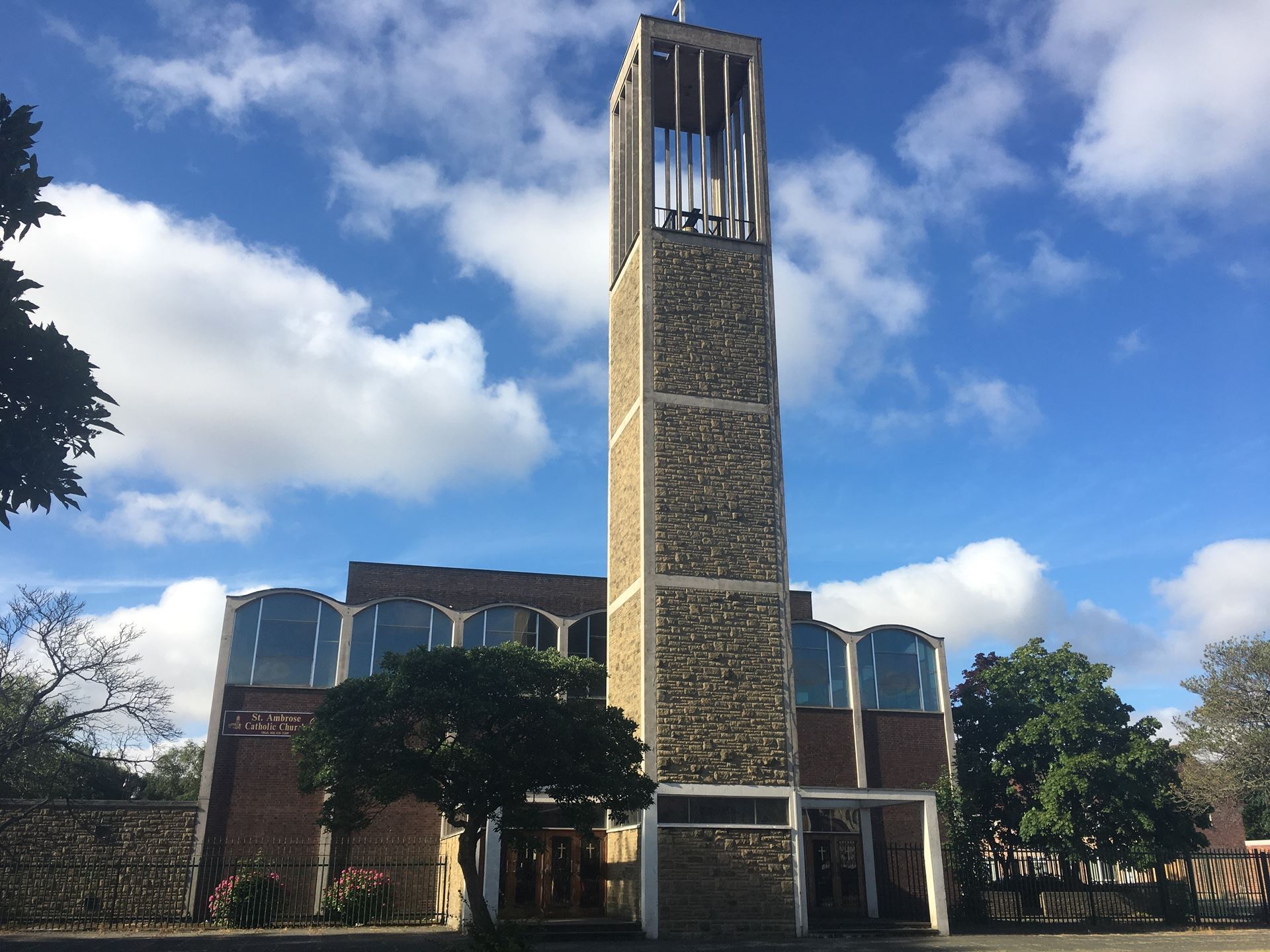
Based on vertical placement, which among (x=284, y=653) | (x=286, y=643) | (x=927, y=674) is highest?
(x=286, y=643)

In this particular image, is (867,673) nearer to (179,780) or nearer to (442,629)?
(442,629)

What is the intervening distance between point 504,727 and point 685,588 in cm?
616

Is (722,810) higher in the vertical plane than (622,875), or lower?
higher

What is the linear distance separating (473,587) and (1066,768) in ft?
63.1

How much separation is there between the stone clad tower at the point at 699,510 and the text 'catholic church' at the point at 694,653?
0.17 ft

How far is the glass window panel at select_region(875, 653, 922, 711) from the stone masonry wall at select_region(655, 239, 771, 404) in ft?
37.2

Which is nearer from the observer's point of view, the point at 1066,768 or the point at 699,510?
the point at 699,510

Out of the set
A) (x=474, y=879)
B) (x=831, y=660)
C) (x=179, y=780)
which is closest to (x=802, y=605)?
(x=831, y=660)

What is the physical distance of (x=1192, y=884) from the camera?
28312 millimetres

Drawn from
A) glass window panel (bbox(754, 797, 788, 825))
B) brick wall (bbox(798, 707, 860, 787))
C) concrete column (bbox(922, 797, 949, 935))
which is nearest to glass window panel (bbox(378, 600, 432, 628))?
brick wall (bbox(798, 707, 860, 787))

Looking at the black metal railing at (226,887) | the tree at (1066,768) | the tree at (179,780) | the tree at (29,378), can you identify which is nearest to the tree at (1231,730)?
the tree at (1066,768)

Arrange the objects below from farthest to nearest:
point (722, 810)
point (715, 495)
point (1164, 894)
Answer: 1. point (1164, 894)
2. point (715, 495)
3. point (722, 810)

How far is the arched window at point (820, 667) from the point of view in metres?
31.8

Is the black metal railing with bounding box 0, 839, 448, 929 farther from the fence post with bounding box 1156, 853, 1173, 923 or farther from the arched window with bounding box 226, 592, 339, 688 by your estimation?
the fence post with bounding box 1156, 853, 1173, 923
